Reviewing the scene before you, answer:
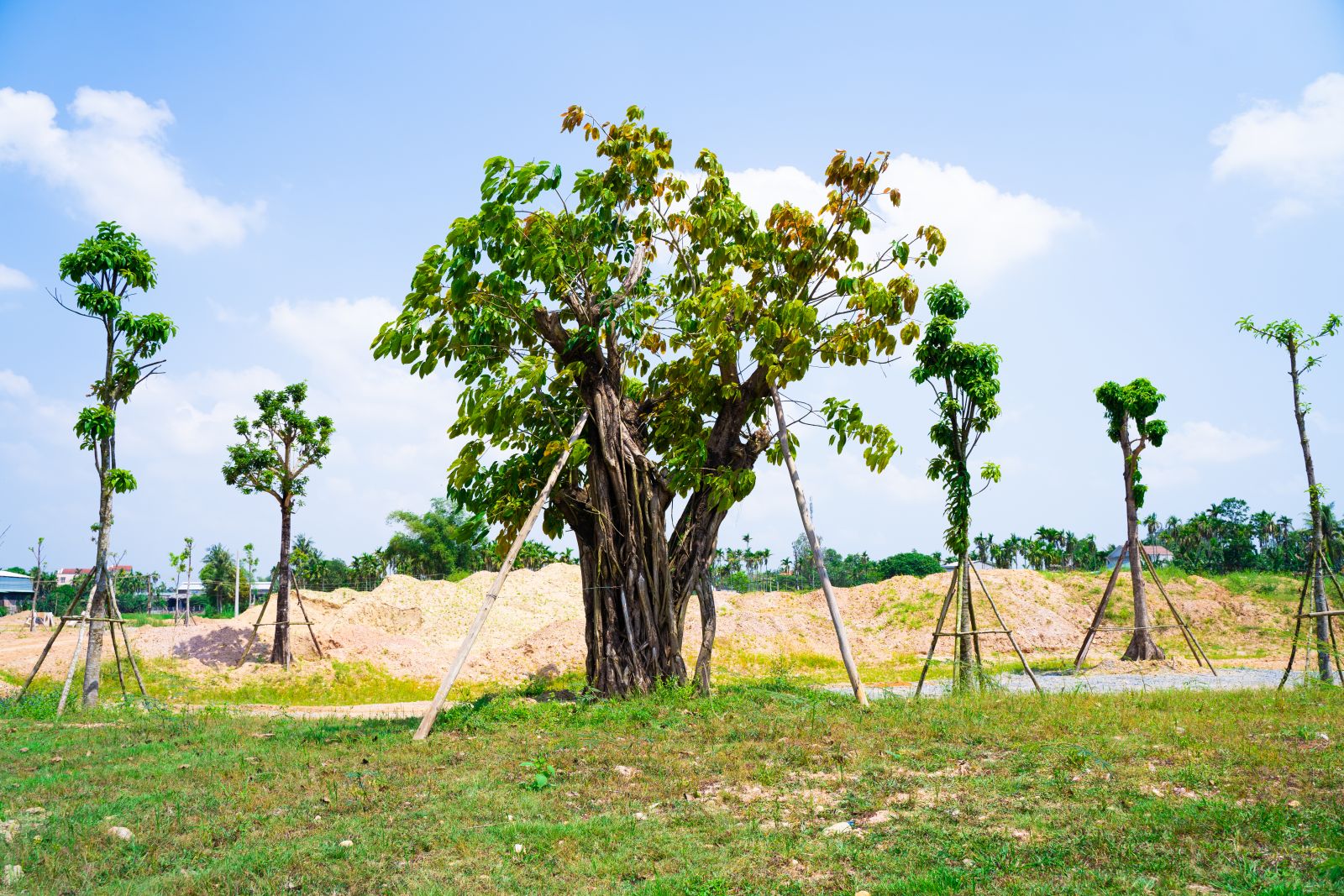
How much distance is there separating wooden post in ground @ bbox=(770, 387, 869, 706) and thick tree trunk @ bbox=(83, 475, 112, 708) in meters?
10.7

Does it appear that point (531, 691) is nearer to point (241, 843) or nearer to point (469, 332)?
point (469, 332)

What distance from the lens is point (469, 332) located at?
9.71m

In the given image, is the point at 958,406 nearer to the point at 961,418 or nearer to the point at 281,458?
the point at 961,418

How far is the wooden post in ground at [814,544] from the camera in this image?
9.68 metres

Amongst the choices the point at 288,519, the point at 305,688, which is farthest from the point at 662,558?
the point at 288,519

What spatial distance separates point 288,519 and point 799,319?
54.0 feet

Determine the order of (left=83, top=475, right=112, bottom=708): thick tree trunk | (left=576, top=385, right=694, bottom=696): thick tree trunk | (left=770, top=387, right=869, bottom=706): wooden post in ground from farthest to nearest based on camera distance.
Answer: (left=83, top=475, right=112, bottom=708): thick tree trunk, (left=576, top=385, right=694, bottom=696): thick tree trunk, (left=770, top=387, right=869, bottom=706): wooden post in ground

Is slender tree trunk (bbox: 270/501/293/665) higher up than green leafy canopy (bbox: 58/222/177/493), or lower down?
lower down

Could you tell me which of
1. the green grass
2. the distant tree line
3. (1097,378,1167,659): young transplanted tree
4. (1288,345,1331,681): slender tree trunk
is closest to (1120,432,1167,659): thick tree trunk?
(1097,378,1167,659): young transplanted tree

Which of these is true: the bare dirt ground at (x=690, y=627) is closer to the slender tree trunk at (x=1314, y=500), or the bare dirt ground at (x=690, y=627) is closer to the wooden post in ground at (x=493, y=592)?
the slender tree trunk at (x=1314, y=500)

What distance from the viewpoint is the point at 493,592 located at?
9.09m

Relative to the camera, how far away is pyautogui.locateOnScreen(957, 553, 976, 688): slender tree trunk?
38.9 feet

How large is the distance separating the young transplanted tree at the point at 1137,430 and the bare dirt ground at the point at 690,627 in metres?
2.80

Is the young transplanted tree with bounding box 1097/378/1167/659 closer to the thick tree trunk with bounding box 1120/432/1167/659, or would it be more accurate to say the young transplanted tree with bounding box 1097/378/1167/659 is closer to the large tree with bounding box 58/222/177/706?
the thick tree trunk with bounding box 1120/432/1167/659
